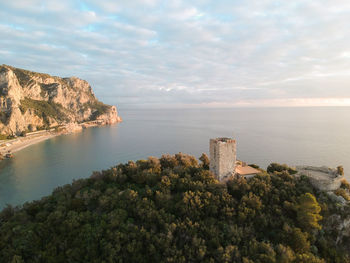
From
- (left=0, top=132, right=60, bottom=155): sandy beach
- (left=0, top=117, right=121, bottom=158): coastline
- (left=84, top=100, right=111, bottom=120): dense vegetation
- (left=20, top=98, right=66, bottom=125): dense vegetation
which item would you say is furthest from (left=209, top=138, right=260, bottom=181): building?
(left=84, top=100, right=111, bottom=120): dense vegetation

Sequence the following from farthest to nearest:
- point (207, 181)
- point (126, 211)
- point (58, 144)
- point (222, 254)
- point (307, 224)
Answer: point (58, 144) → point (207, 181) → point (126, 211) → point (307, 224) → point (222, 254)

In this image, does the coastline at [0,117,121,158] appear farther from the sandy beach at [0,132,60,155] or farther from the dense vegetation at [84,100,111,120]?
the dense vegetation at [84,100,111,120]

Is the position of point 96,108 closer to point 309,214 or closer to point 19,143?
point 19,143

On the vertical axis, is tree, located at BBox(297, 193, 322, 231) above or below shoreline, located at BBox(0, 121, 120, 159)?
above

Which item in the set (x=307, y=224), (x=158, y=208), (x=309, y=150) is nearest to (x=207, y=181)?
(x=158, y=208)

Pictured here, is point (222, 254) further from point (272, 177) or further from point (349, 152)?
point (349, 152)

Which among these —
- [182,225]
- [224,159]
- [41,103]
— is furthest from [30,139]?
[182,225]

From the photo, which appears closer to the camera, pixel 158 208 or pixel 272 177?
pixel 158 208
